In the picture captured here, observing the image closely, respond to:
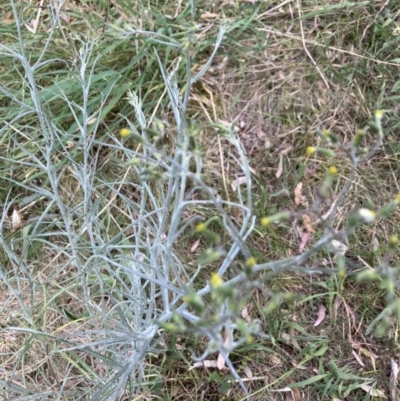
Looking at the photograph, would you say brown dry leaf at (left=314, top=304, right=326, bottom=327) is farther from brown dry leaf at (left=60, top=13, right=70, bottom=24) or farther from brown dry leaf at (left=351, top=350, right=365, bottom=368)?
brown dry leaf at (left=60, top=13, right=70, bottom=24)

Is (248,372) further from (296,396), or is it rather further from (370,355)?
(370,355)

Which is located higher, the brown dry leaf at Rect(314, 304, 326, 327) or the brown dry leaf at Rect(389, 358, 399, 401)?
the brown dry leaf at Rect(314, 304, 326, 327)

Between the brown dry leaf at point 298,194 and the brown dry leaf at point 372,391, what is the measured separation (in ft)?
2.15

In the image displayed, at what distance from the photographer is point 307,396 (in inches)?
67.2

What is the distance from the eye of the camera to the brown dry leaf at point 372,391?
169cm

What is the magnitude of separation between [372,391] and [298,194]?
71 centimetres

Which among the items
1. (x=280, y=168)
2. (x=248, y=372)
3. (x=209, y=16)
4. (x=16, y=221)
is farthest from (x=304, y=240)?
(x=16, y=221)

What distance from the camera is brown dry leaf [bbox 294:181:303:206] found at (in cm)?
184

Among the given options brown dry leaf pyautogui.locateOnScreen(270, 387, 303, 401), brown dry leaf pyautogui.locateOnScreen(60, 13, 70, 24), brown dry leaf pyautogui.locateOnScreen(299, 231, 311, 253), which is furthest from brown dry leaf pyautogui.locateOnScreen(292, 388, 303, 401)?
brown dry leaf pyautogui.locateOnScreen(60, 13, 70, 24)

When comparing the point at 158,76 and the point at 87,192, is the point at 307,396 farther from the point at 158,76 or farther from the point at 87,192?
the point at 158,76

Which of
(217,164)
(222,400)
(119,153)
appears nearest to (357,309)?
(222,400)

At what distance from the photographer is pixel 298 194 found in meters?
1.84

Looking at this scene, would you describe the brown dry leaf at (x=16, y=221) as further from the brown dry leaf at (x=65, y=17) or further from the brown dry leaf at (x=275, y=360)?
the brown dry leaf at (x=275, y=360)

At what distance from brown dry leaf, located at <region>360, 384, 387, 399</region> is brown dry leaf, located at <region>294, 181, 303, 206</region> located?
0.65 metres
